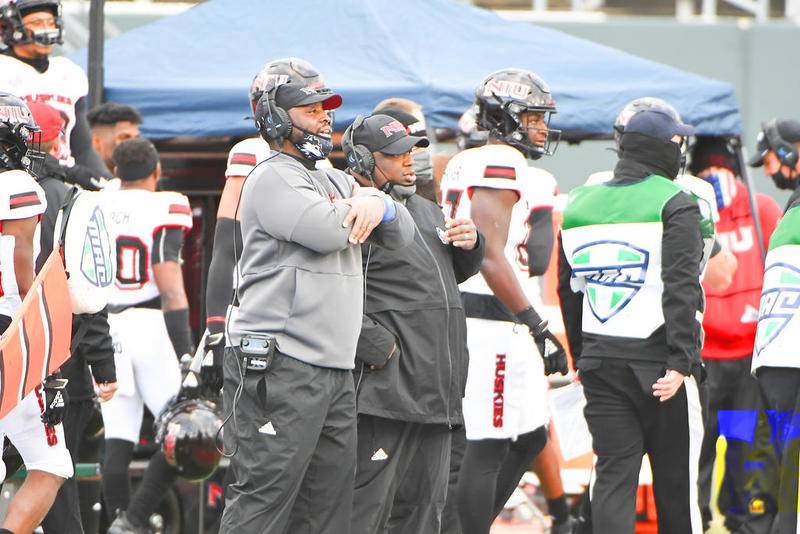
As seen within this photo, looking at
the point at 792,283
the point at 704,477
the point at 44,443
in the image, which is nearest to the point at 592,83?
the point at 704,477

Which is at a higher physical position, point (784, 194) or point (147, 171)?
point (147, 171)

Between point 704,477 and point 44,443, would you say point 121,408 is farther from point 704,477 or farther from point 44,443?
point 704,477

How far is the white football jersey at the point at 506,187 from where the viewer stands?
6402 mm

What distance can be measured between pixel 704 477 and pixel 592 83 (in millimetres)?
2696

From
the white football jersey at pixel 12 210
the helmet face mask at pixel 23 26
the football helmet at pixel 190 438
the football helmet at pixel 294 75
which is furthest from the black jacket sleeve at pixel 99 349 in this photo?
the helmet face mask at pixel 23 26

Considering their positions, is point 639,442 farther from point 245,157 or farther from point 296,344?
point 245,157

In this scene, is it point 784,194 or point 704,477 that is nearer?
point 704,477

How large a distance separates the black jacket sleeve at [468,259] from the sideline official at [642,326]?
64 cm

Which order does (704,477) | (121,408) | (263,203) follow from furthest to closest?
(704,477) → (121,408) → (263,203)

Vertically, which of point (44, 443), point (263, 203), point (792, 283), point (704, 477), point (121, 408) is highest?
point (263, 203)

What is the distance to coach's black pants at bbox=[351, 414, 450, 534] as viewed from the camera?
17.7 feet

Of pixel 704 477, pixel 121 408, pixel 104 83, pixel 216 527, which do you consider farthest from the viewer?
pixel 104 83

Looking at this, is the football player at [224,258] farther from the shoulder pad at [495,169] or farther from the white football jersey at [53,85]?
the white football jersey at [53,85]

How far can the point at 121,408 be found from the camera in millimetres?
7922
